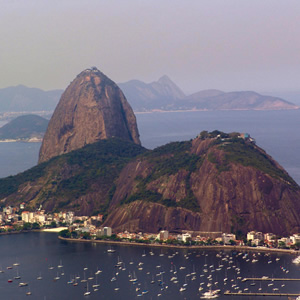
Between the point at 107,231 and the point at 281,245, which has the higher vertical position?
the point at 107,231

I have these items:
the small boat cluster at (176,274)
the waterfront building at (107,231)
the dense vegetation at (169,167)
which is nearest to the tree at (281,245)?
the small boat cluster at (176,274)

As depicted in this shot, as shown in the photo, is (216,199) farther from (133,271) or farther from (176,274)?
(176,274)

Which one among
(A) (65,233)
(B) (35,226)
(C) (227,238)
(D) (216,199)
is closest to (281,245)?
(C) (227,238)

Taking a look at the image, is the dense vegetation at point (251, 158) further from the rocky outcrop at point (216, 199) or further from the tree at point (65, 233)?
the tree at point (65, 233)

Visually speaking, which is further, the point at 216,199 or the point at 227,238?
the point at 216,199

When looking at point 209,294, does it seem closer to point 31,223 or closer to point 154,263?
point 154,263
